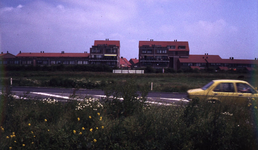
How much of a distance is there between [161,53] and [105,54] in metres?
18.9

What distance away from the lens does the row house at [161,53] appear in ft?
212

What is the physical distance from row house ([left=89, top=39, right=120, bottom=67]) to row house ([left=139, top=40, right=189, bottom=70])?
343 inches

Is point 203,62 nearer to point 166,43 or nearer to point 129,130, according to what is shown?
point 166,43

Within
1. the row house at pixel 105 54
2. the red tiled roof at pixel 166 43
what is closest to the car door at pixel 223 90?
the row house at pixel 105 54

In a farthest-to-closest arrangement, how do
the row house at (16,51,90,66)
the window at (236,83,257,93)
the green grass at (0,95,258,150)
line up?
the row house at (16,51,90,66), the window at (236,83,257,93), the green grass at (0,95,258,150)

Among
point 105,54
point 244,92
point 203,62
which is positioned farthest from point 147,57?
point 244,92

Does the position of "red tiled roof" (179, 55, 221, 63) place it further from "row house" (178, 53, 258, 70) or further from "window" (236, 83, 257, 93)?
"window" (236, 83, 257, 93)

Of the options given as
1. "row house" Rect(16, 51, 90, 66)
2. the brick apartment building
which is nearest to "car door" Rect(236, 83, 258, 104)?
the brick apartment building

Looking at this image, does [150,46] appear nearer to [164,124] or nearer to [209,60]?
[209,60]

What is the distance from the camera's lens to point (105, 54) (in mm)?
62656

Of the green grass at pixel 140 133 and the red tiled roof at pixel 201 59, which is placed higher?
the red tiled roof at pixel 201 59

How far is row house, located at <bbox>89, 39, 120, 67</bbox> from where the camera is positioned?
198ft

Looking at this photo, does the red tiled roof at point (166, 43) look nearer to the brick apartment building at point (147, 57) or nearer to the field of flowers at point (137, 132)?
the brick apartment building at point (147, 57)

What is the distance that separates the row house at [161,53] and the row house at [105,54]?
8720 mm
